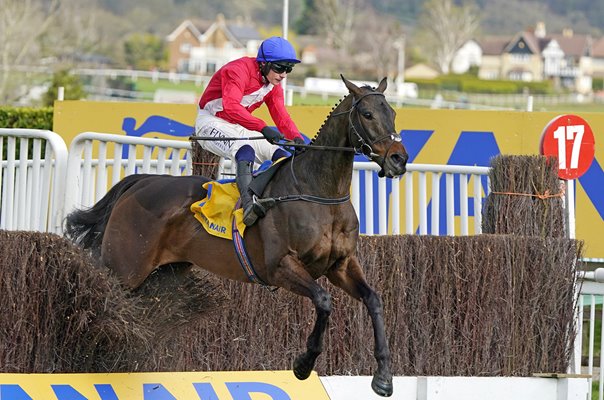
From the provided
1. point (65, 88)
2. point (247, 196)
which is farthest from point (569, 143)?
point (65, 88)

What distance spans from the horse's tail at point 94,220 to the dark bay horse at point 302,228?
0.11m

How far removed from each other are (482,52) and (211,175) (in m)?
116

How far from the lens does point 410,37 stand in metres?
126

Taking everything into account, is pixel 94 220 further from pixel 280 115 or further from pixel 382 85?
pixel 382 85

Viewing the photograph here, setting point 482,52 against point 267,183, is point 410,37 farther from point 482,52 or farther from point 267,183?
point 267,183

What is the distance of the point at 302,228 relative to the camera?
256 inches

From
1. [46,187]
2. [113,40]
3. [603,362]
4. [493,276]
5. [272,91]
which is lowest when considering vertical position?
[603,362]

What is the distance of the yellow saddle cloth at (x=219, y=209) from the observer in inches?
273

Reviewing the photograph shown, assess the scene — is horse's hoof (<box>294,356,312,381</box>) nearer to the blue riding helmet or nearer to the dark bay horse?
the dark bay horse

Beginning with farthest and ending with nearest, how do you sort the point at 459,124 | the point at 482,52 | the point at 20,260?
the point at 482,52
the point at 459,124
the point at 20,260

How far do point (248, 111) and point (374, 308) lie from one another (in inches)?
62.4

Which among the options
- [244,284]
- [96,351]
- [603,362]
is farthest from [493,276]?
[96,351]

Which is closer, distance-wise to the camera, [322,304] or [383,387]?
[383,387]

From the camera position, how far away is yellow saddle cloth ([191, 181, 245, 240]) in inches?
273
